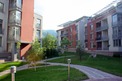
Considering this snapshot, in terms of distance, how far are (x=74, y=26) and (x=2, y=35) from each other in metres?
36.3

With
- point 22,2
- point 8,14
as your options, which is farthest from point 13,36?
point 22,2

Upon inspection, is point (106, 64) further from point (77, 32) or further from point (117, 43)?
point (77, 32)

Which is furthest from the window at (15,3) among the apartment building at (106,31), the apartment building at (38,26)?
the apartment building at (106,31)

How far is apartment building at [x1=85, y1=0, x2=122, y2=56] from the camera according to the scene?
3828 cm

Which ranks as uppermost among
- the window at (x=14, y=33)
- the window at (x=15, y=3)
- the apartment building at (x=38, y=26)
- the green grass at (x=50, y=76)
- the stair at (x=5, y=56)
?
the window at (x=15, y=3)

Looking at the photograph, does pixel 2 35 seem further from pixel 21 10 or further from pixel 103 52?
pixel 103 52

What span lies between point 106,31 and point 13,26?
2606cm

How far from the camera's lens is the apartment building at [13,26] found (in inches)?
1369

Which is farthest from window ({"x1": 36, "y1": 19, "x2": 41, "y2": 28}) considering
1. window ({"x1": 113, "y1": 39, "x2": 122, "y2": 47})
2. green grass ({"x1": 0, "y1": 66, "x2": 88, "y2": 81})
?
green grass ({"x1": 0, "y1": 66, "x2": 88, "y2": 81})

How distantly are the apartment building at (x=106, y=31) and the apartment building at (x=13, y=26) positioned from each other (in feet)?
69.9

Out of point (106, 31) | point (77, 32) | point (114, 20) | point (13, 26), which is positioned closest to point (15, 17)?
point (13, 26)

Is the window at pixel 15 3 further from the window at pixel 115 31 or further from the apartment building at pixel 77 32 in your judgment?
the apartment building at pixel 77 32

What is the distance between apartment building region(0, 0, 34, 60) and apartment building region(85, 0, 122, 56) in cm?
2129

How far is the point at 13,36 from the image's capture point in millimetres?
35500
